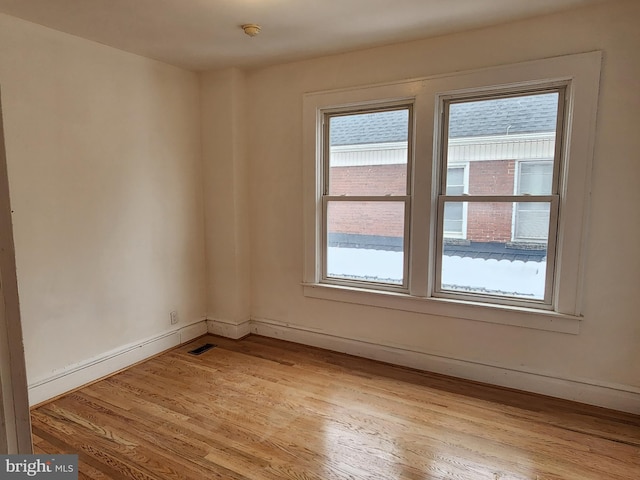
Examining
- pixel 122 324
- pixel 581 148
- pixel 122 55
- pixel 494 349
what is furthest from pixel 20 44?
pixel 494 349

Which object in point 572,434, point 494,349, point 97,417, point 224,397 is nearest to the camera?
point 572,434

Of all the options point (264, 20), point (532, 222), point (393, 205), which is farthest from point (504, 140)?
point (264, 20)

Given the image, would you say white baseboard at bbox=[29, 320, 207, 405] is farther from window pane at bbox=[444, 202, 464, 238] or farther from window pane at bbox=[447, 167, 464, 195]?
window pane at bbox=[447, 167, 464, 195]

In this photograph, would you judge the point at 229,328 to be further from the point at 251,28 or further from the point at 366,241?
the point at 251,28

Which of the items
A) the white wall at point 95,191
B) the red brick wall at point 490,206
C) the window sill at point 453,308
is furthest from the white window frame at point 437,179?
the white wall at point 95,191

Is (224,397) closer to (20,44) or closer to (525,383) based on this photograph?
(525,383)

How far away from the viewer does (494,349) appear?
9.37ft

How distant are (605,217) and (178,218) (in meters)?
3.24

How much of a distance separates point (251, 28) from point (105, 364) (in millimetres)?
2642

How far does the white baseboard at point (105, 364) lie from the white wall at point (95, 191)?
4 cm

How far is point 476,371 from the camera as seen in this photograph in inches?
115

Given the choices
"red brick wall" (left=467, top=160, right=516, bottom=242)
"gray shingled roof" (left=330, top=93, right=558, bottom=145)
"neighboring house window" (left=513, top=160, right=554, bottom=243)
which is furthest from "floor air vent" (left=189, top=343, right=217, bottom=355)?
"neighboring house window" (left=513, top=160, right=554, bottom=243)

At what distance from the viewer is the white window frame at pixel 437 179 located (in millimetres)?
2475

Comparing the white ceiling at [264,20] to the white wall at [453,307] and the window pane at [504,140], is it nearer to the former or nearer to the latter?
the white wall at [453,307]
